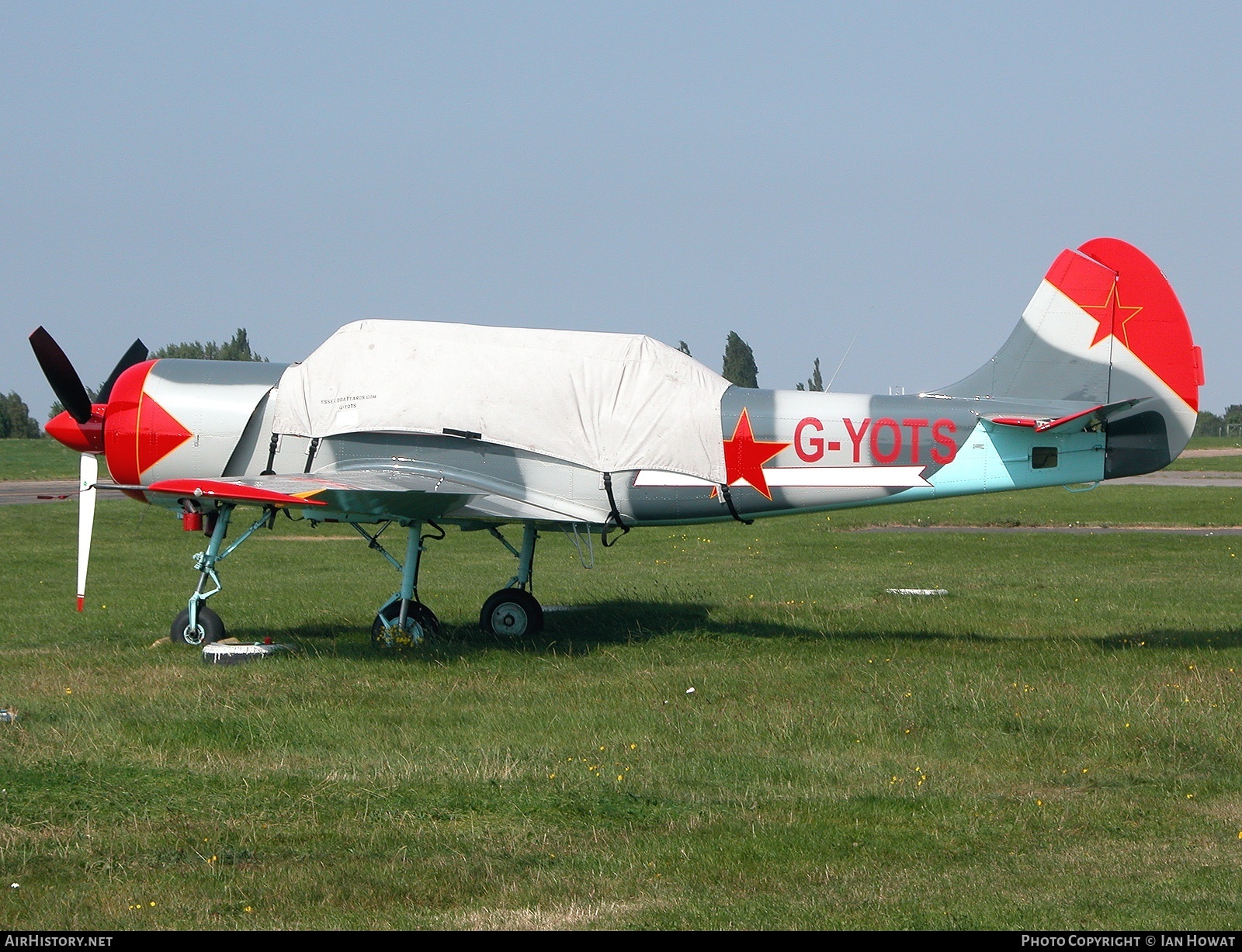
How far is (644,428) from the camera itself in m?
13.2

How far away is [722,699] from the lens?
34.0ft

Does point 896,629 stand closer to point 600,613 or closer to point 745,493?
point 745,493

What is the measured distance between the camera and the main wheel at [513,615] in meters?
14.2

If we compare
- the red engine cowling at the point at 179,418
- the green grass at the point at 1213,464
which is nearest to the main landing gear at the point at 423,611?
the red engine cowling at the point at 179,418

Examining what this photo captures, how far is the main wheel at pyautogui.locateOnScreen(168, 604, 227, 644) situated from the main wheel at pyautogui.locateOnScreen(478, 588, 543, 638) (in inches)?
115

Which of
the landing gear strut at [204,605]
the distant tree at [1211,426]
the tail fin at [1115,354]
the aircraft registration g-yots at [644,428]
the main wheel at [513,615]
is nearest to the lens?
the tail fin at [1115,354]

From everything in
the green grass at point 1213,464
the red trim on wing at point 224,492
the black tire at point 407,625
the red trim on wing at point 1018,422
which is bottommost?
the black tire at point 407,625

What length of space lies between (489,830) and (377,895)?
1.07 meters

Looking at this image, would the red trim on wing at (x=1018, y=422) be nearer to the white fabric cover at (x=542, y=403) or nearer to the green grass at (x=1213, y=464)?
the white fabric cover at (x=542, y=403)

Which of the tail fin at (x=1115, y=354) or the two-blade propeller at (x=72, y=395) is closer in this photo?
the tail fin at (x=1115, y=354)

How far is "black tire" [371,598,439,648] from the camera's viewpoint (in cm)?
1301

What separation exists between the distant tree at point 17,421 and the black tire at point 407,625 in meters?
88.8

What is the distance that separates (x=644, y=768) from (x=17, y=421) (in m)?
98.7

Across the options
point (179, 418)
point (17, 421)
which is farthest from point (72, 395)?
point (17, 421)
